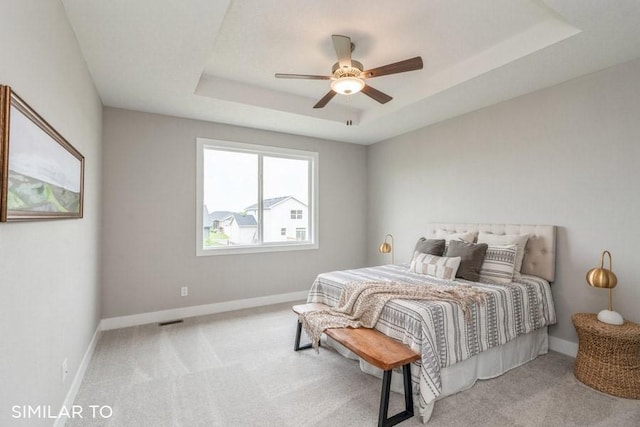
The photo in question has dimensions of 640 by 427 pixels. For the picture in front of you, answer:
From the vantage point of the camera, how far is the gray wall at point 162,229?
360 cm

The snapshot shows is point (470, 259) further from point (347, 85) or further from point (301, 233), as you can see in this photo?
point (301, 233)

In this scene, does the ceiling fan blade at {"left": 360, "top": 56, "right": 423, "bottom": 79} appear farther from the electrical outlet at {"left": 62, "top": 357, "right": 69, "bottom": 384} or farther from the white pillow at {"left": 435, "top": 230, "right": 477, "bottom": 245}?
the electrical outlet at {"left": 62, "top": 357, "right": 69, "bottom": 384}

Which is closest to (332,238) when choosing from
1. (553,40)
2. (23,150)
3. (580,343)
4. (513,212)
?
(513,212)

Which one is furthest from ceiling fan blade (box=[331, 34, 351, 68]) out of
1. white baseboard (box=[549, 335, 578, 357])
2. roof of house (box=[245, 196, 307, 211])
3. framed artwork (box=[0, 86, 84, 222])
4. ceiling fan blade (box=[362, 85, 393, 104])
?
white baseboard (box=[549, 335, 578, 357])

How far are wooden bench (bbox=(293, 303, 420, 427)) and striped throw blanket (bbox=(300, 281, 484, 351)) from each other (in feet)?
0.39

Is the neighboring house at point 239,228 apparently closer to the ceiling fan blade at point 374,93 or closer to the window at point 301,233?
the window at point 301,233

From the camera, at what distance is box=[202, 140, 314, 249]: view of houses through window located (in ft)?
13.9

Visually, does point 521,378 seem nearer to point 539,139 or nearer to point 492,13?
point 539,139

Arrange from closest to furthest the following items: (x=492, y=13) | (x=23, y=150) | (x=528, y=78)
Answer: (x=23, y=150), (x=492, y=13), (x=528, y=78)

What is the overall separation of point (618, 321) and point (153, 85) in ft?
14.7

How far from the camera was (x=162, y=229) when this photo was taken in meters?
3.86

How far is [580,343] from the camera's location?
99.8 inches

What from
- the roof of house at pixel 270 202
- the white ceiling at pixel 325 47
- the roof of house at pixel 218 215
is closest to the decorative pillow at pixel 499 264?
the white ceiling at pixel 325 47

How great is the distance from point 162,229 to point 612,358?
178 inches
